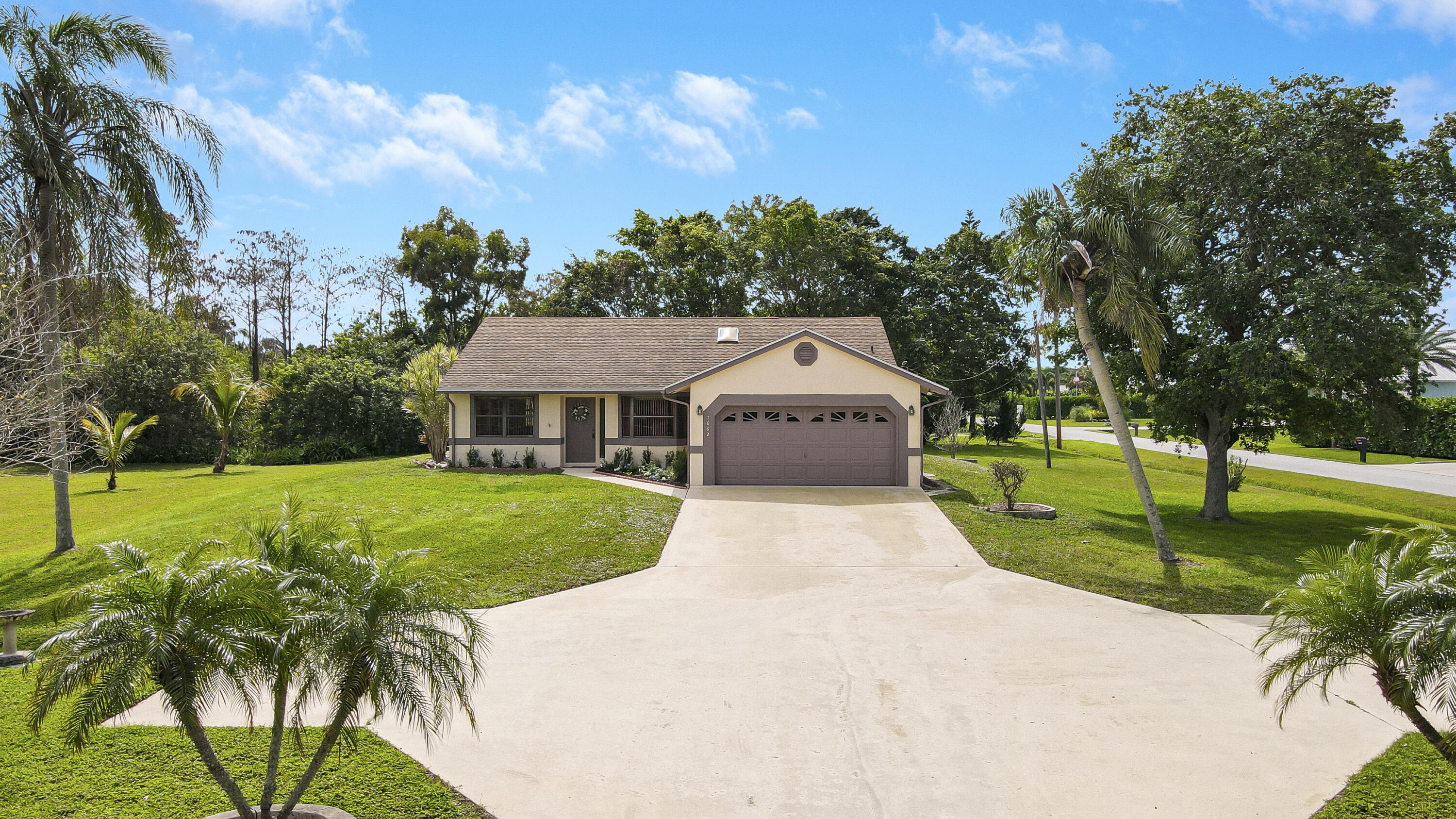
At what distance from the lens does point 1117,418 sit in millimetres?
12945

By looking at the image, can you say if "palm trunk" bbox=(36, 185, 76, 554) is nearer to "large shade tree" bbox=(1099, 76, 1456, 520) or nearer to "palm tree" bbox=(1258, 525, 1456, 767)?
"palm tree" bbox=(1258, 525, 1456, 767)

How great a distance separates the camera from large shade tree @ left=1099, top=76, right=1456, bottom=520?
559 inches

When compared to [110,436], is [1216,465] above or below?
below

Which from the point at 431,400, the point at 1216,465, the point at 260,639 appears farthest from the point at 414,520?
the point at 1216,465

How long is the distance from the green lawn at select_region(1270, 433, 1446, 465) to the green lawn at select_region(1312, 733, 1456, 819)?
88.6 ft

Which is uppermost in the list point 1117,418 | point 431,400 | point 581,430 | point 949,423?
point 431,400

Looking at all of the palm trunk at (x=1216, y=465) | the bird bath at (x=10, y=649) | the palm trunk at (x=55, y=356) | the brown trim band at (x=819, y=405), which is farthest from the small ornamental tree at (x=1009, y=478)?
the palm trunk at (x=55, y=356)

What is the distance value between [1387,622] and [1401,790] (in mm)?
1823

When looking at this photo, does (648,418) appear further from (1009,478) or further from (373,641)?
→ (373,641)

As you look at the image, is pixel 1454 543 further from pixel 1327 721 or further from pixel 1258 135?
pixel 1258 135

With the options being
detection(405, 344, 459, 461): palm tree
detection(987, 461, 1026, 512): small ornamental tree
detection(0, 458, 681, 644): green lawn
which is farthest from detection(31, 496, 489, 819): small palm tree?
detection(405, 344, 459, 461): palm tree

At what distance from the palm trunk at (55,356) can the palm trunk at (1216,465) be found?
20852 mm

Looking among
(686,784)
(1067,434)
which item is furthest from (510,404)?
(1067,434)

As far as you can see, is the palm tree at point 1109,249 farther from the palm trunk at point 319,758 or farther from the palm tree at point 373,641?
the palm trunk at point 319,758
